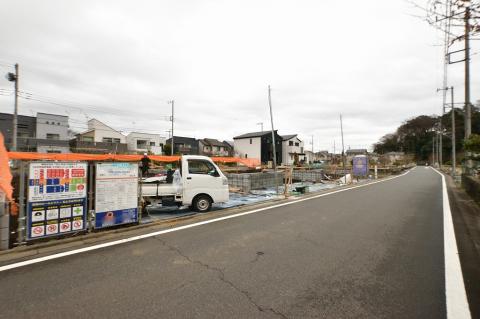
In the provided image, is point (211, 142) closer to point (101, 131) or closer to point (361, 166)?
point (101, 131)

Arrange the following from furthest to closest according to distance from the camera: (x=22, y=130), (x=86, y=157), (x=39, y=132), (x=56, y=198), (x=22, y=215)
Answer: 1. (x=39, y=132)
2. (x=22, y=130)
3. (x=86, y=157)
4. (x=56, y=198)
5. (x=22, y=215)

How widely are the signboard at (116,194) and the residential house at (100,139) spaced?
35.2 meters

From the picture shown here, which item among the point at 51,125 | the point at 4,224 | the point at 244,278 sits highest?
the point at 51,125

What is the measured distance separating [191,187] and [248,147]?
1894 inches

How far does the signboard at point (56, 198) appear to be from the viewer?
15.7ft

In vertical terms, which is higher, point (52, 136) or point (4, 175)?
point (52, 136)

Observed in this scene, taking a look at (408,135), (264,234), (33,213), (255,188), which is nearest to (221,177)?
(264,234)

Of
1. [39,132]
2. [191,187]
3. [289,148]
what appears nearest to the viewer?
[191,187]

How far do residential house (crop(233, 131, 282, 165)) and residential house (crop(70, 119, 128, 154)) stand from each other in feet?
83.3

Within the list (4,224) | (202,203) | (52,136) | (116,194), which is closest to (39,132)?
(52,136)

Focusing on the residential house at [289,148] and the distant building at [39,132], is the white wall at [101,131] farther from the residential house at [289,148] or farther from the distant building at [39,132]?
the residential house at [289,148]

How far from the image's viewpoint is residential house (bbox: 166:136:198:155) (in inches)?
2083

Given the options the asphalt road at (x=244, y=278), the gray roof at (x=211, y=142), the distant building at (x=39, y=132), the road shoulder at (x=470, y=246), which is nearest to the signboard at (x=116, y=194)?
the asphalt road at (x=244, y=278)

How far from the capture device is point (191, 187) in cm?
Answer: 816
